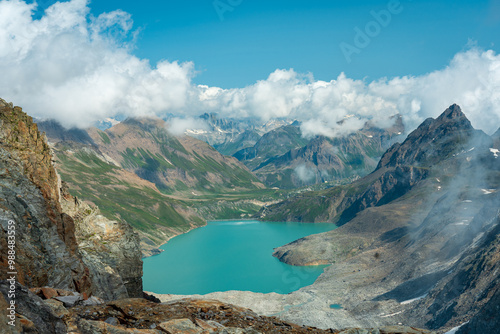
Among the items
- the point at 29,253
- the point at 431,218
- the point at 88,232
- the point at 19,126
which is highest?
the point at 431,218

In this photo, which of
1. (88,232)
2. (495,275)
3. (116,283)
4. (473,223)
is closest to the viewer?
(116,283)

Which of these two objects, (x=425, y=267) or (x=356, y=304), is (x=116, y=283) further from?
(x=425, y=267)

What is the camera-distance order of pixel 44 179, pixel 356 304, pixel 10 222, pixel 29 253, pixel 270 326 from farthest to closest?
pixel 356 304
pixel 44 179
pixel 29 253
pixel 270 326
pixel 10 222

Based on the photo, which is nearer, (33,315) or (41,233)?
(33,315)

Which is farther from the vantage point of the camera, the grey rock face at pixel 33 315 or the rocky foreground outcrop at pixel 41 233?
Answer: the rocky foreground outcrop at pixel 41 233

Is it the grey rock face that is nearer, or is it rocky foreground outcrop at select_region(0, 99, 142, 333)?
the grey rock face

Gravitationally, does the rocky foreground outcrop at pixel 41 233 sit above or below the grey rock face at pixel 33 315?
above

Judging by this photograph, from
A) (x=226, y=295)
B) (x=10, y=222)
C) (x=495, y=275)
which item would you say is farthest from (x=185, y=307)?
(x=226, y=295)

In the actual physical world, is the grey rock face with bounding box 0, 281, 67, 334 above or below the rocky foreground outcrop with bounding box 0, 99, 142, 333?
below

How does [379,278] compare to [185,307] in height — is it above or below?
above

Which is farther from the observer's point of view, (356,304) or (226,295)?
(226,295)

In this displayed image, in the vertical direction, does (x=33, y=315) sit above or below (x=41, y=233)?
below
